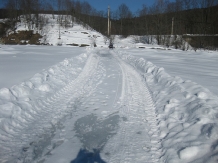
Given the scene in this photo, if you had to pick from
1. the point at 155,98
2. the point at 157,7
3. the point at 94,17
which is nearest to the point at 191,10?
the point at 157,7

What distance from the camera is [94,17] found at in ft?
250

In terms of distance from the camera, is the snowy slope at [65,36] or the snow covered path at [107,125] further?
the snowy slope at [65,36]

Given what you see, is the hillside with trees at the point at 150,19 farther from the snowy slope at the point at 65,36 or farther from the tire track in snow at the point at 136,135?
the tire track in snow at the point at 136,135

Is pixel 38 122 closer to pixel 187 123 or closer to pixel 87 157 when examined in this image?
pixel 87 157

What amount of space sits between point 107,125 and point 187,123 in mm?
1652

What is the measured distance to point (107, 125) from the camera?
11.9 feet

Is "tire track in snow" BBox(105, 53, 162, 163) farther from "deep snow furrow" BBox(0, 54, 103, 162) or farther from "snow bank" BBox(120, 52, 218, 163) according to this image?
"deep snow furrow" BBox(0, 54, 103, 162)

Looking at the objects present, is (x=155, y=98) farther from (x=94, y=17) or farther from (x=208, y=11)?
(x=94, y=17)

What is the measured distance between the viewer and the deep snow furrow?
2746 mm

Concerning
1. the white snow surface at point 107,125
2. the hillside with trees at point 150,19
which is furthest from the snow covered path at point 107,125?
the hillside with trees at point 150,19

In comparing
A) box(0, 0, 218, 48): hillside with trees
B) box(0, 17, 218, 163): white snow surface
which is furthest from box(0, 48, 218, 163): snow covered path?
box(0, 0, 218, 48): hillside with trees

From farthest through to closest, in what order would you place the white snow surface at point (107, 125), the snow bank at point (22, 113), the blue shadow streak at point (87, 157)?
the snow bank at point (22, 113) < the white snow surface at point (107, 125) < the blue shadow streak at point (87, 157)

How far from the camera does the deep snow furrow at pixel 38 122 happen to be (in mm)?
2746

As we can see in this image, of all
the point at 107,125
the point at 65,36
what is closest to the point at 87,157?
the point at 107,125
